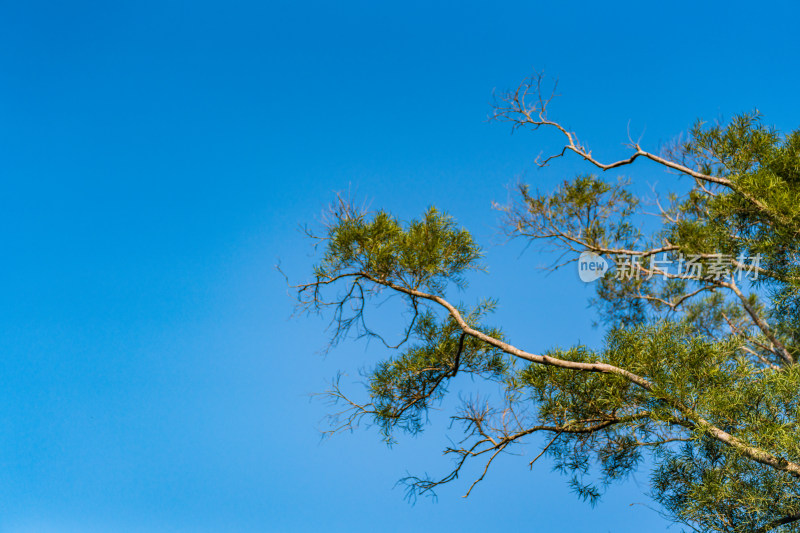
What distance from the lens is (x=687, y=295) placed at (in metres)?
5.94

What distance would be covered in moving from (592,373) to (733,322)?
387 centimetres

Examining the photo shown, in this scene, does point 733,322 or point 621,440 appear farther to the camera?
point 733,322

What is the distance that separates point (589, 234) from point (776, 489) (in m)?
2.63

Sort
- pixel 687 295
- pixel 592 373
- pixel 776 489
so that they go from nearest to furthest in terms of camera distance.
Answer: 1. pixel 776 489
2. pixel 592 373
3. pixel 687 295

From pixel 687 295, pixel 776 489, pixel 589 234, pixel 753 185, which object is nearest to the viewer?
pixel 776 489

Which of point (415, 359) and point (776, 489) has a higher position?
point (415, 359)

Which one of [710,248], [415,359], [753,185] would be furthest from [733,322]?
[415,359]

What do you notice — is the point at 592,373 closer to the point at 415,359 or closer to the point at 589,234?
the point at 415,359

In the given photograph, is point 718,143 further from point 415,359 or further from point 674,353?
point 415,359

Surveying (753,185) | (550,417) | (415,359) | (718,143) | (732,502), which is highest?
(718,143)

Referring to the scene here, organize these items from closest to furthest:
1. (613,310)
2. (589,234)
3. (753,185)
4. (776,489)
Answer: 1. (776,489)
2. (753,185)
3. (589,234)
4. (613,310)

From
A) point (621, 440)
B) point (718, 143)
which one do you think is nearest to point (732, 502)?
point (621, 440)

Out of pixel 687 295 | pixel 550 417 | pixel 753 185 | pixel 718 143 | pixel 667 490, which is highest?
pixel 718 143

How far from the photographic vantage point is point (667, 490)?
3.78 meters
